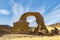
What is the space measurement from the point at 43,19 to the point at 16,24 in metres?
5.67

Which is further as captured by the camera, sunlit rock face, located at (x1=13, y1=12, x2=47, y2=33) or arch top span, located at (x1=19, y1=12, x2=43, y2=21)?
arch top span, located at (x1=19, y1=12, x2=43, y2=21)

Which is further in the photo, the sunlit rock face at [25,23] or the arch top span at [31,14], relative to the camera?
the arch top span at [31,14]

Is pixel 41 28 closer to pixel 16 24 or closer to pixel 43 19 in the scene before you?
pixel 43 19

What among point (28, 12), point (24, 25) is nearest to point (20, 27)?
point (24, 25)

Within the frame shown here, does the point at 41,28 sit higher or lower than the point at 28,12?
lower

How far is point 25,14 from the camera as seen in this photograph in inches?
1598

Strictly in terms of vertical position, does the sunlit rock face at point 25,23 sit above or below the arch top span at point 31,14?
below

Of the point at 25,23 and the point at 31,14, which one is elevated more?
Result: the point at 31,14

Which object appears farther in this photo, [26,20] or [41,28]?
[26,20]

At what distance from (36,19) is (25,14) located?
2.52m

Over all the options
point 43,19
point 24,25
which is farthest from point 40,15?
point 24,25

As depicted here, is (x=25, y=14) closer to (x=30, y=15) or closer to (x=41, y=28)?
(x=30, y=15)

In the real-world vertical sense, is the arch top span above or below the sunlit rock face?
above

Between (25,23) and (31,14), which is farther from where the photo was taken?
(31,14)
